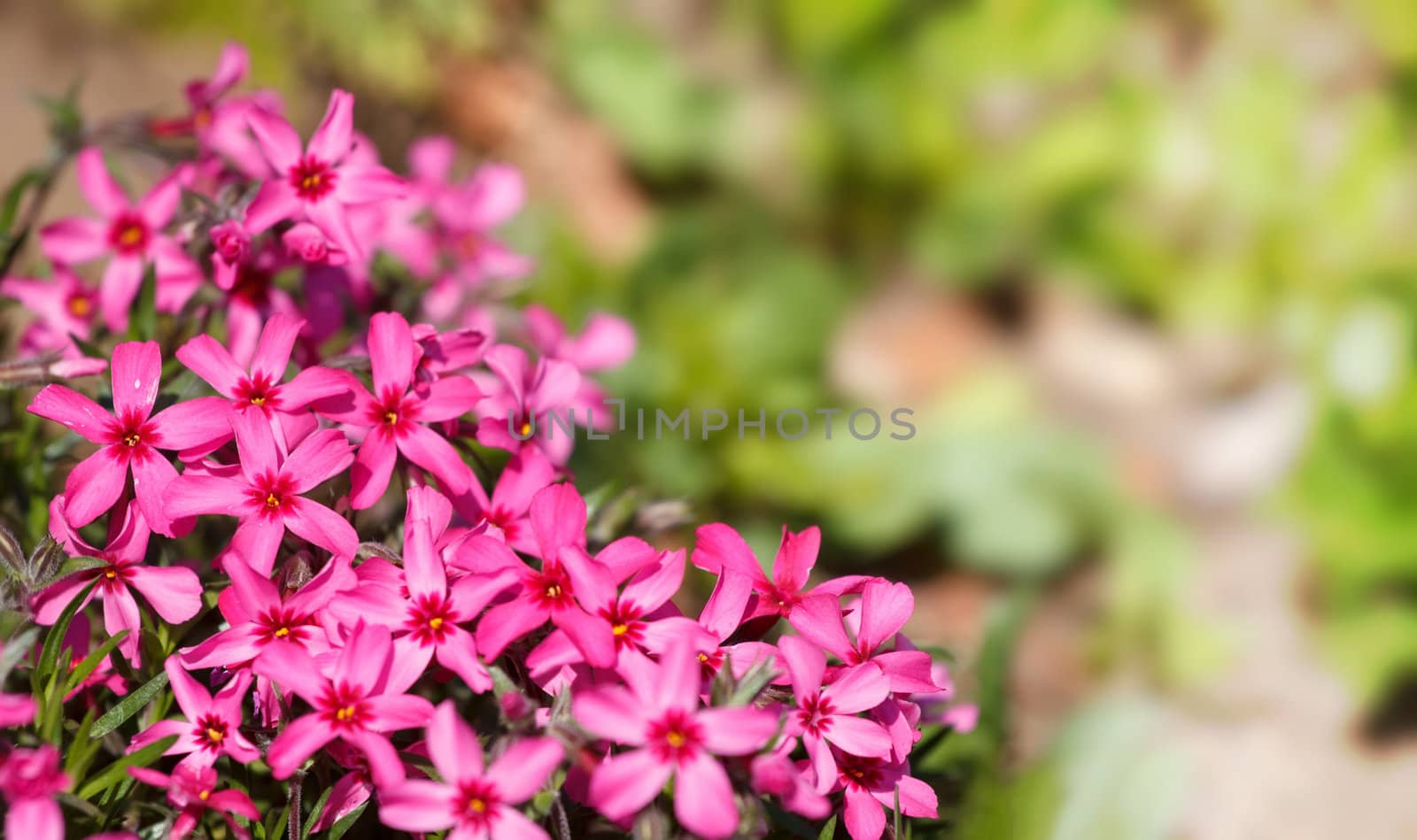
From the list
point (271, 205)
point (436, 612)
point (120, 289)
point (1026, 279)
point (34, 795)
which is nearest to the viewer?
point (34, 795)

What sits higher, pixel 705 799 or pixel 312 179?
pixel 312 179

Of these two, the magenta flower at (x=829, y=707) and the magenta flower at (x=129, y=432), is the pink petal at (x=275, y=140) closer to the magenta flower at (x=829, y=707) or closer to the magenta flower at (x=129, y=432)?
the magenta flower at (x=129, y=432)

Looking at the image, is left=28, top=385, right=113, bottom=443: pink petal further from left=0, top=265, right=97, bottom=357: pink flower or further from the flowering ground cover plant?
left=0, top=265, right=97, bottom=357: pink flower

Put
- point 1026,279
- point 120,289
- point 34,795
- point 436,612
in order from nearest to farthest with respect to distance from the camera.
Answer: point 34,795 → point 436,612 → point 120,289 → point 1026,279

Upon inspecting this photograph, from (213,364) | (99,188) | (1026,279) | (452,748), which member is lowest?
(452,748)

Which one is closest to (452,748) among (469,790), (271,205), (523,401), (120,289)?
(469,790)

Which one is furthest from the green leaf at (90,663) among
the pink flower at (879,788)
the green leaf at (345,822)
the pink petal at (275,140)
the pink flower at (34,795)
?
the pink flower at (879,788)

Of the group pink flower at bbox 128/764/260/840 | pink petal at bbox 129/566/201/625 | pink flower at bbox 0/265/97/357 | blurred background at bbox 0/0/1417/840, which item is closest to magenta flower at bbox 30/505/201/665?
pink petal at bbox 129/566/201/625

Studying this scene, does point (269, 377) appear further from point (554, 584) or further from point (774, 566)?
point (774, 566)
